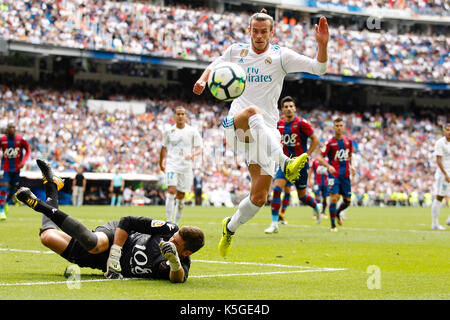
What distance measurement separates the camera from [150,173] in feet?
128

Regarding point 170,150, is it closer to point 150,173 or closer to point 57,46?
point 150,173

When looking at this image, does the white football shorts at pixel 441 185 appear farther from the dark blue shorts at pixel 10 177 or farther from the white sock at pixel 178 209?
the dark blue shorts at pixel 10 177

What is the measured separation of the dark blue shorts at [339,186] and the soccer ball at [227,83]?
9.21 metres

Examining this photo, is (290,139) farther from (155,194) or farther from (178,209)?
(155,194)

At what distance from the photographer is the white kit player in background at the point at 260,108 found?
8867 mm

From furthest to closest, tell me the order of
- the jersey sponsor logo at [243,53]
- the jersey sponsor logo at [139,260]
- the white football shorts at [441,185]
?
the white football shorts at [441,185]
the jersey sponsor logo at [243,53]
the jersey sponsor logo at [139,260]

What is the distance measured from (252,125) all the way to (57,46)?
33.3 meters

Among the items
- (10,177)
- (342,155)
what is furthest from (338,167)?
(10,177)

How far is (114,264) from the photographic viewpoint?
7.34m

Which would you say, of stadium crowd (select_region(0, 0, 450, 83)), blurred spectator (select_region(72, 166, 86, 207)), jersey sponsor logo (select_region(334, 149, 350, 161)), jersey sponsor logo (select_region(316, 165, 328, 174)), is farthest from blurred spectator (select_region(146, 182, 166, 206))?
jersey sponsor logo (select_region(334, 149, 350, 161))

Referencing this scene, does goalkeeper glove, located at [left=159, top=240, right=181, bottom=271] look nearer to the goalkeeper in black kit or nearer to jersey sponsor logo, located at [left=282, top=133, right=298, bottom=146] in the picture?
the goalkeeper in black kit

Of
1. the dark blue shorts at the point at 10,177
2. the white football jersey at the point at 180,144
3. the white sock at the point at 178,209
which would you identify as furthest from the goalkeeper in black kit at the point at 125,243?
the dark blue shorts at the point at 10,177

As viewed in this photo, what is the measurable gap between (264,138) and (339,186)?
897 centimetres

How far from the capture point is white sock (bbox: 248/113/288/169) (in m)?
8.84
